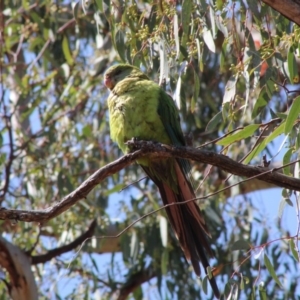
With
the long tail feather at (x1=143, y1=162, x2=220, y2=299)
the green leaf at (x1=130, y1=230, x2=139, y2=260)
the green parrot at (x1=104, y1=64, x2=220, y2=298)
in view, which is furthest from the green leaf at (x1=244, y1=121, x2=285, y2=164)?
the green leaf at (x1=130, y1=230, x2=139, y2=260)

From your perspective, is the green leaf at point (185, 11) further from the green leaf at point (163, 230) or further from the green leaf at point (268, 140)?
the green leaf at point (163, 230)

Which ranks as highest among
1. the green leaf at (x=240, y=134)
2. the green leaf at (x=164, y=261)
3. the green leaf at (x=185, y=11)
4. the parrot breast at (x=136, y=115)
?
the green leaf at (x=164, y=261)

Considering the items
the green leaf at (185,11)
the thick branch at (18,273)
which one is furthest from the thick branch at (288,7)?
the thick branch at (18,273)

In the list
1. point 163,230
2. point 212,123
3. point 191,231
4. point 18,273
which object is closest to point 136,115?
point 212,123

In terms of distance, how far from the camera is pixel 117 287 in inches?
196

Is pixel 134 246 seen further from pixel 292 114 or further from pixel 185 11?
pixel 292 114

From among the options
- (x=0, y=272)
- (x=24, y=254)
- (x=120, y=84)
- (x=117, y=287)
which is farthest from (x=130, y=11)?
(x=117, y=287)

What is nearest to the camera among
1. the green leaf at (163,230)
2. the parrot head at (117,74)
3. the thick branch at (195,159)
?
the thick branch at (195,159)

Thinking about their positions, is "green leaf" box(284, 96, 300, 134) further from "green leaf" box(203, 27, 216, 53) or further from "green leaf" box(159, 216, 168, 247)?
"green leaf" box(159, 216, 168, 247)

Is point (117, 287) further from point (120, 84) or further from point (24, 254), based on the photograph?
point (120, 84)

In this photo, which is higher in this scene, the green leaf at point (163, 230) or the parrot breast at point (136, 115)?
the green leaf at point (163, 230)

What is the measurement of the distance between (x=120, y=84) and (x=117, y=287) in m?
2.15

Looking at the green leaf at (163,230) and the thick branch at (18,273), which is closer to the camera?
the thick branch at (18,273)

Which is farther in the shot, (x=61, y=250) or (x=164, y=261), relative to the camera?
(x=164, y=261)
